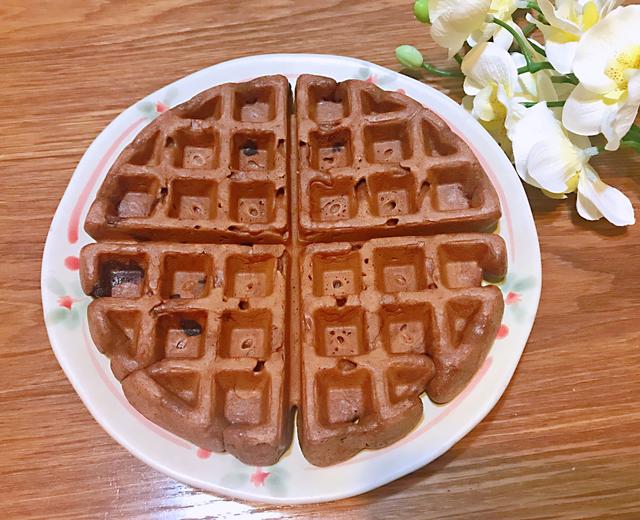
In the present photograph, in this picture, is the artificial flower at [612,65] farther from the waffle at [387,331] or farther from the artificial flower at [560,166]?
the waffle at [387,331]

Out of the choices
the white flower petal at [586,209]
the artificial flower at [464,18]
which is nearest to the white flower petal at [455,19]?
the artificial flower at [464,18]

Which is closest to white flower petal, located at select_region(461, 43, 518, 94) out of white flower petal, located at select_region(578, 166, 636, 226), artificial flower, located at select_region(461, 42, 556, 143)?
artificial flower, located at select_region(461, 42, 556, 143)

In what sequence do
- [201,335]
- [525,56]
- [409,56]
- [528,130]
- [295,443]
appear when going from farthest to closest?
[409,56] < [525,56] < [528,130] < [201,335] < [295,443]

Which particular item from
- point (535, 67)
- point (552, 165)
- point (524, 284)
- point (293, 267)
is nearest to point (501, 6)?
point (535, 67)

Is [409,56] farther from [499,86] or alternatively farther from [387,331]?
[387,331]

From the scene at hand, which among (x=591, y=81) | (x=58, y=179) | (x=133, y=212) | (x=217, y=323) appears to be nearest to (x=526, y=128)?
(x=591, y=81)

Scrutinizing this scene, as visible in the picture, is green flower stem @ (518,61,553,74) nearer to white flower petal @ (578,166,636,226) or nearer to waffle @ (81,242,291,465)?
white flower petal @ (578,166,636,226)
